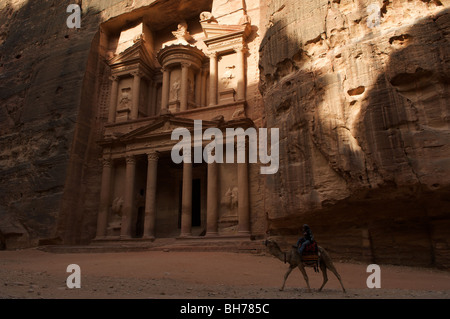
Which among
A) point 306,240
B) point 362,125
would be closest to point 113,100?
point 362,125

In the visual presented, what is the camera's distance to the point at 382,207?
9.53m

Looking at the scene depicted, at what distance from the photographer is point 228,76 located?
19422 millimetres

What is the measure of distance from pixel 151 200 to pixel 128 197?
1.42 m

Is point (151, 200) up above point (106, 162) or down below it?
below

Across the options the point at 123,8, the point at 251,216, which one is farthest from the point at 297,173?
the point at 123,8

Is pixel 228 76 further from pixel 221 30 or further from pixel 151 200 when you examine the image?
pixel 151 200

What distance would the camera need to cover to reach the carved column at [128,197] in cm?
1803

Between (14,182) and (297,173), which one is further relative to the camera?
(14,182)

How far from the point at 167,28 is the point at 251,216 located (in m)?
14.9

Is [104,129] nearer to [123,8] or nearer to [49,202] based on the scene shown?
[49,202]

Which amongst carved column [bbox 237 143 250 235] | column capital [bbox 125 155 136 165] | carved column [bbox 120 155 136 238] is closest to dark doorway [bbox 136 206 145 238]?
carved column [bbox 120 155 136 238]

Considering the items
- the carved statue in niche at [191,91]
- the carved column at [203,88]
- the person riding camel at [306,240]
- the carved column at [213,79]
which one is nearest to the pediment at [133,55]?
the carved statue in niche at [191,91]

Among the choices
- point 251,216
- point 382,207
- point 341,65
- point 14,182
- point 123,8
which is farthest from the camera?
point 123,8

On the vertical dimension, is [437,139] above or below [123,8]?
below
